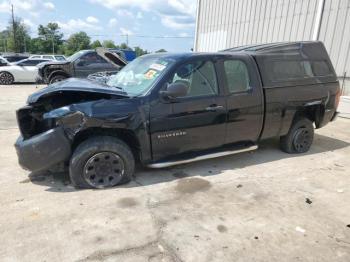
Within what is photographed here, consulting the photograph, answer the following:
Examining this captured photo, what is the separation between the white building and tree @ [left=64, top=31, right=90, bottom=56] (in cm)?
8014

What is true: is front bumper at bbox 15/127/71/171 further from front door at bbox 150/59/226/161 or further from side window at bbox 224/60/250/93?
side window at bbox 224/60/250/93

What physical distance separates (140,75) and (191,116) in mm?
965

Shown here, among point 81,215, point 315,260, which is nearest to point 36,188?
point 81,215

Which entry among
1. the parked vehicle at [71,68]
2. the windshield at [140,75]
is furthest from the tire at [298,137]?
the parked vehicle at [71,68]

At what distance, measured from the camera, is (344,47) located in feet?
31.8

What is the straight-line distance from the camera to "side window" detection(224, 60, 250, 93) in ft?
14.9

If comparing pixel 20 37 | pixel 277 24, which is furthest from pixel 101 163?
pixel 20 37

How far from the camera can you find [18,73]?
52.6 feet

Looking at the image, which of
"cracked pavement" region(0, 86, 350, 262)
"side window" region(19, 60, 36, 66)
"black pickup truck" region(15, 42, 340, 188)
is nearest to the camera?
"cracked pavement" region(0, 86, 350, 262)

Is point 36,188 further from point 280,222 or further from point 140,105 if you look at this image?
point 280,222

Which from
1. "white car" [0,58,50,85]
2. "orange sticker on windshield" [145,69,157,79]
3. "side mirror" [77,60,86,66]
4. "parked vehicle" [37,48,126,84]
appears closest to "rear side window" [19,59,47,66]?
"white car" [0,58,50,85]

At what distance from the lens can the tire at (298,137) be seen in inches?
215

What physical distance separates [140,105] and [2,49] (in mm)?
103867

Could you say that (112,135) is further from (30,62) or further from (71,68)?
(30,62)
